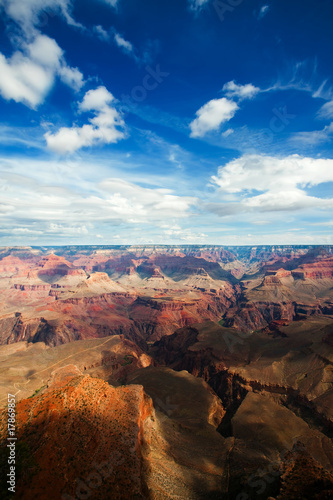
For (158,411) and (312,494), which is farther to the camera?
(158,411)

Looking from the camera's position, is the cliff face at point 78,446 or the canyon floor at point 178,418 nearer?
the cliff face at point 78,446

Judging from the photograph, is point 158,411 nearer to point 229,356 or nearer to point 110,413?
point 110,413

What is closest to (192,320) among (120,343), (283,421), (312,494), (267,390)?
(120,343)

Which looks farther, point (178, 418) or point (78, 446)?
point (178, 418)

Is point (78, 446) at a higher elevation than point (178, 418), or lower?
higher

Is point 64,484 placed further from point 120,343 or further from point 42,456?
point 120,343

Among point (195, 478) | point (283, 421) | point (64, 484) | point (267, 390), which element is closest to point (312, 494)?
point (195, 478)

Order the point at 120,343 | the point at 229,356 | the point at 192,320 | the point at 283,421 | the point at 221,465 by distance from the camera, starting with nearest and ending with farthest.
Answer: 1. the point at 221,465
2. the point at 283,421
3. the point at 229,356
4. the point at 120,343
5. the point at 192,320

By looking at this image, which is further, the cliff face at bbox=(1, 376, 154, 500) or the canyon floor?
the canyon floor

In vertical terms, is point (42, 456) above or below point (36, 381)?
above

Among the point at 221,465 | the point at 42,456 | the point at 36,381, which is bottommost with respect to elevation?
the point at 36,381

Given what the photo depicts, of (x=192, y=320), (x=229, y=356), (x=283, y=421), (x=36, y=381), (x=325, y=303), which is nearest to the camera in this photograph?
(x=283, y=421)
